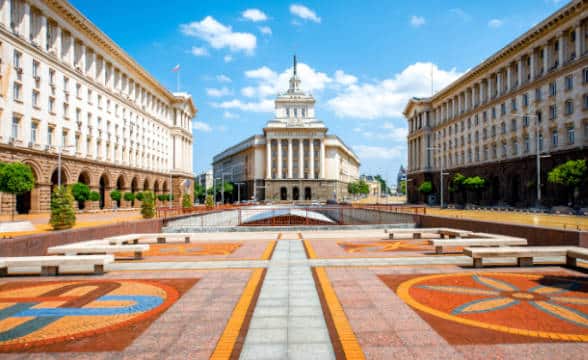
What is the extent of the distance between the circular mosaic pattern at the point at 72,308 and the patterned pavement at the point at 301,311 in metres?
0.02

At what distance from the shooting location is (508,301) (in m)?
7.77

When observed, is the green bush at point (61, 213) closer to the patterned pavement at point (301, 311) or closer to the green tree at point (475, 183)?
the patterned pavement at point (301, 311)

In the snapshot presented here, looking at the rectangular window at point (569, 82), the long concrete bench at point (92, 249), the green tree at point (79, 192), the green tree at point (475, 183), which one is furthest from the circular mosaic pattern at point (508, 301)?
the green tree at point (475, 183)

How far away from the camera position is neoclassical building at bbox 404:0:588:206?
1683 inches

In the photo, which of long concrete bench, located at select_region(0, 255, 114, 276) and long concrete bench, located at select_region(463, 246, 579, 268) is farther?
long concrete bench, located at select_region(463, 246, 579, 268)

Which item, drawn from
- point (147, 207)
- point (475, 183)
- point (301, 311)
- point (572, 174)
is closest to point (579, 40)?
point (572, 174)

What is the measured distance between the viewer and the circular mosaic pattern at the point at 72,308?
6160 millimetres

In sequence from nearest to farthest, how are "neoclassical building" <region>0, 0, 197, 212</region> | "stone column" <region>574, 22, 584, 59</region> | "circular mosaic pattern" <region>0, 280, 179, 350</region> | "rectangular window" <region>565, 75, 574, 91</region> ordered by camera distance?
"circular mosaic pattern" <region>0, 280, 179, 350</region>, "neoclassical building" <region>0, 0, 197, 212</region>, "stone column" <region>574, 22, 584, 59</region>, "rectangular window" <region>565, 75, 574, 91</region>

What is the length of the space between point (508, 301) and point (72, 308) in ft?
28.7

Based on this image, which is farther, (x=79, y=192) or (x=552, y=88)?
(x=552, y=88)

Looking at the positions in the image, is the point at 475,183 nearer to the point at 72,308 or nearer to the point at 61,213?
the point at 61,213

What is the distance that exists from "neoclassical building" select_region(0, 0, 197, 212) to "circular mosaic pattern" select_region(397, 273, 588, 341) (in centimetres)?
3705

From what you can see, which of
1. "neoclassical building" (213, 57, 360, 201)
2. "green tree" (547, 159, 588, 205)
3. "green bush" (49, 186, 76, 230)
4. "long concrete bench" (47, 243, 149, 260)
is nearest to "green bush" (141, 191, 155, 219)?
"green bush" (49, 186, 76, 230)

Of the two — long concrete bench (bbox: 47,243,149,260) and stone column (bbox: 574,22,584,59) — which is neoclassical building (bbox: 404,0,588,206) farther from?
long concrete bench (bbox: 47,243,149,260)
